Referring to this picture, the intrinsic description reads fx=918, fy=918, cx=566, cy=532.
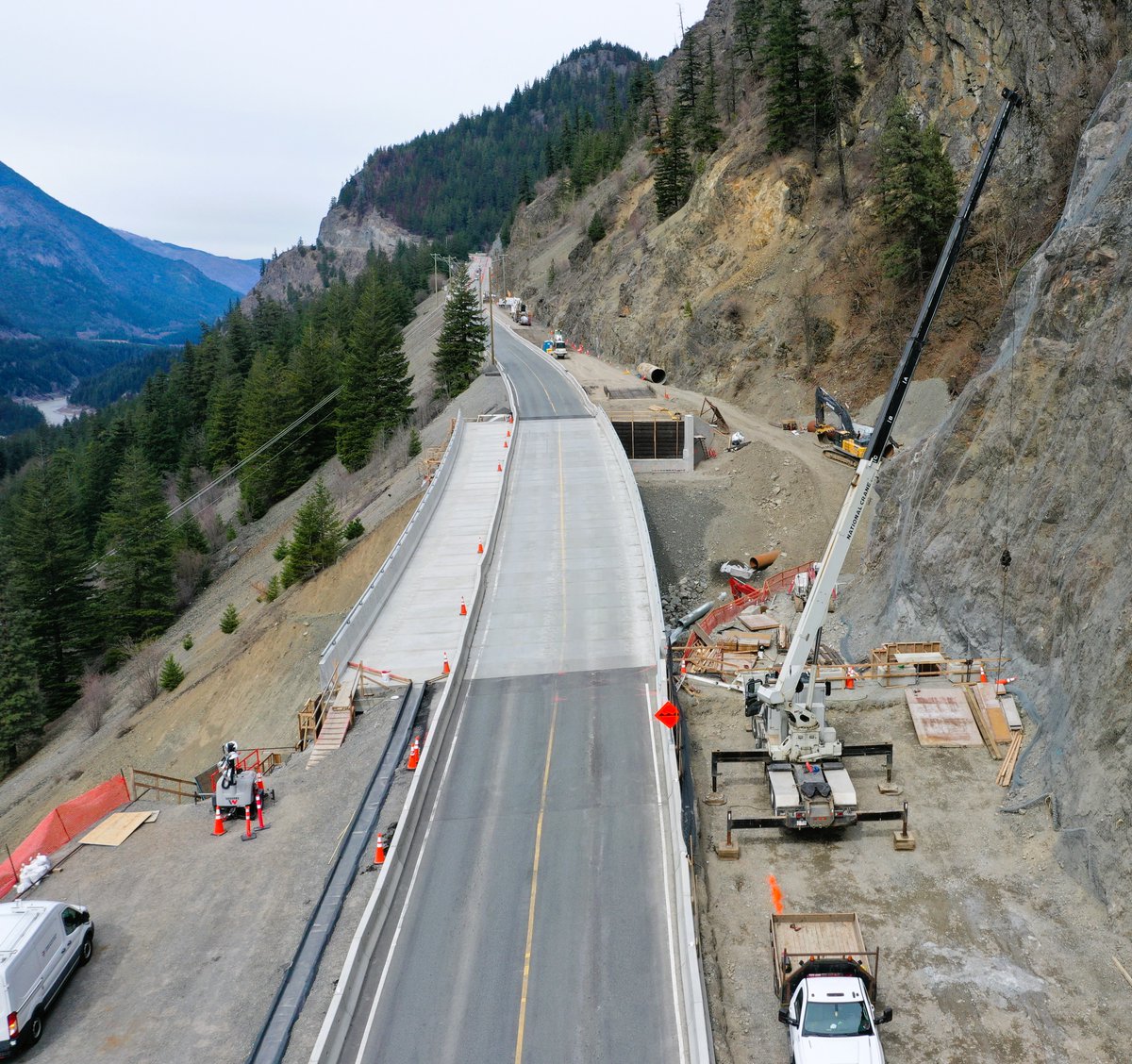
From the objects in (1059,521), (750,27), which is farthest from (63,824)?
(750,27)

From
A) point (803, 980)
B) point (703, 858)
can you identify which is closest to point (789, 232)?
point (703, 858)

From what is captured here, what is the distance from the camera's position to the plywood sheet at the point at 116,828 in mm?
20766

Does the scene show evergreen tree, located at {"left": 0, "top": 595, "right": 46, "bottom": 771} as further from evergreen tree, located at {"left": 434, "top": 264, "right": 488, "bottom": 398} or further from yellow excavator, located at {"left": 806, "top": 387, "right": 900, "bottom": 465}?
yellow excavator, located at {"left": 806, "top": 387, "right": 900, "bottom": 465}

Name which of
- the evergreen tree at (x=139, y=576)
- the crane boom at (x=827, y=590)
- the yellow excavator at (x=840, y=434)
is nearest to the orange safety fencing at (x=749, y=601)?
the yellow excavator at (x=840, y=434)

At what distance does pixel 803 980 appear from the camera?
46.6 feet

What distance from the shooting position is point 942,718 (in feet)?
75.6

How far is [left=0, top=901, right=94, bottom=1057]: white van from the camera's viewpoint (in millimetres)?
14562

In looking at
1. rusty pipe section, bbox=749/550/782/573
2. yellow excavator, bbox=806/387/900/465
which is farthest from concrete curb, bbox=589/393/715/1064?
yellow excavator, bbox=806/387/900/465

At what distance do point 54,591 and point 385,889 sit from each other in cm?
5486

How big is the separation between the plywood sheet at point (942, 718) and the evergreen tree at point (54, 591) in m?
53.1

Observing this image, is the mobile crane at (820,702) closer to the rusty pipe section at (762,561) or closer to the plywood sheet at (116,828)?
the plywood sheet at (116,828)

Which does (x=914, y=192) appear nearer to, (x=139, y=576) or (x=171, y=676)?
(x=171, y=676)

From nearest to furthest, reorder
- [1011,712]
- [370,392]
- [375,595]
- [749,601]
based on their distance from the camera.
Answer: [1011,712]
[375,595]
[749,601]
[370,392]

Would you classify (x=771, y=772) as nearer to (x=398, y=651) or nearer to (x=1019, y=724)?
(x=1019, y=724)
